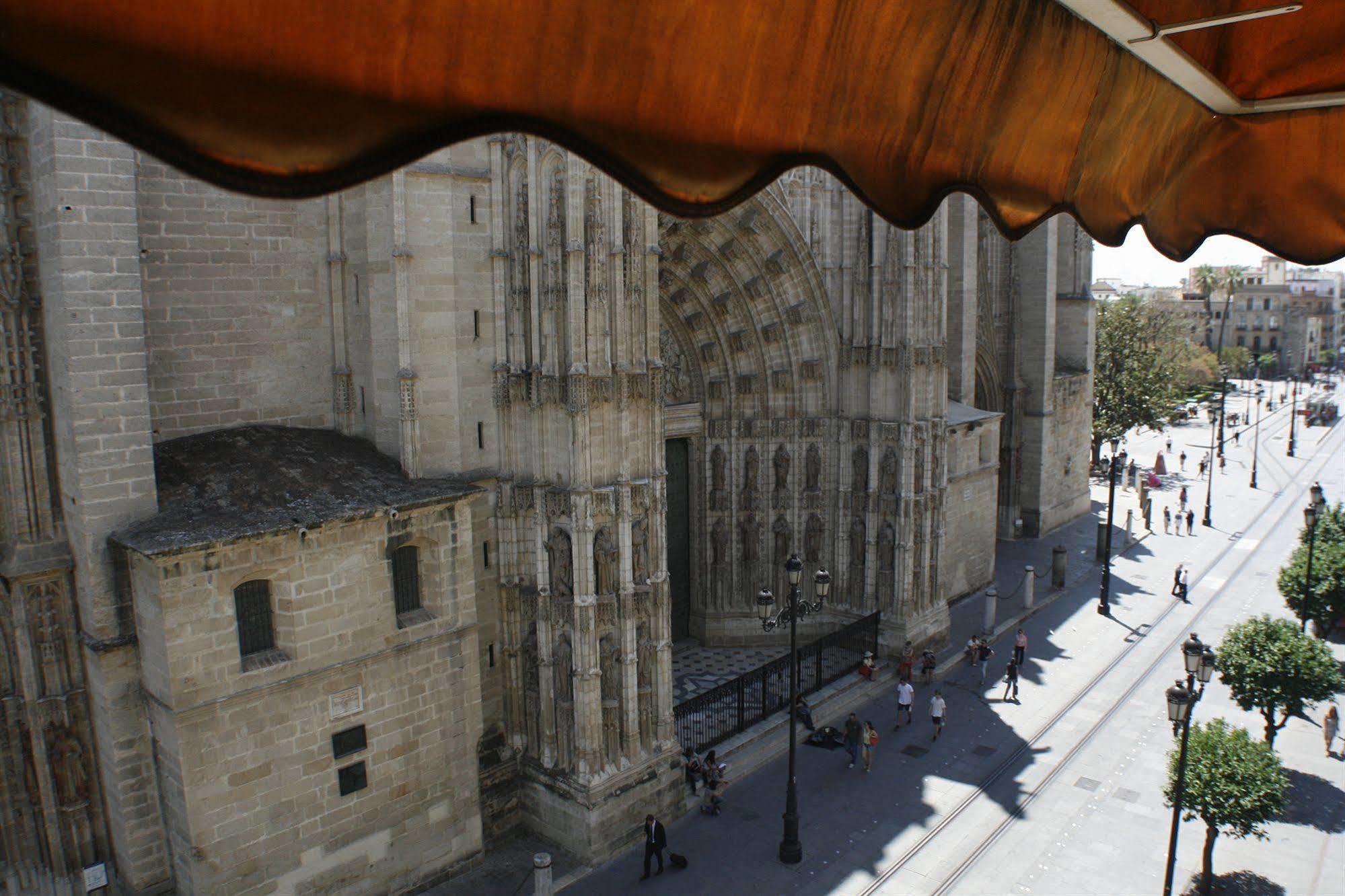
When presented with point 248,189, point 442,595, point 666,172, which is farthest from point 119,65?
point 442,595

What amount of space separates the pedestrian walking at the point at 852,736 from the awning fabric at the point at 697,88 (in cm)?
1662

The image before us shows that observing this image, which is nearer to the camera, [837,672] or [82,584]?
[82,584]

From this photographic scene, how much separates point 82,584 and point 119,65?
538 inches

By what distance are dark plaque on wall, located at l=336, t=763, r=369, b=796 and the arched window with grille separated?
2.13m

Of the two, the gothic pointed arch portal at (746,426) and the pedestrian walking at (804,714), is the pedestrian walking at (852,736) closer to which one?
the pedestrian walking at (804,714)

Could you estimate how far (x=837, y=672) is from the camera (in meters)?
22.0

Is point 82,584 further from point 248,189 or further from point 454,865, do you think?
point 248,189

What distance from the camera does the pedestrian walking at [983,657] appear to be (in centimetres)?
2247

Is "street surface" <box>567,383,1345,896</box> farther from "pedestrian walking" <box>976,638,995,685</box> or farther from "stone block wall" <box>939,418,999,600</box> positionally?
"stone block wall" <box>939,418,999,600</box>

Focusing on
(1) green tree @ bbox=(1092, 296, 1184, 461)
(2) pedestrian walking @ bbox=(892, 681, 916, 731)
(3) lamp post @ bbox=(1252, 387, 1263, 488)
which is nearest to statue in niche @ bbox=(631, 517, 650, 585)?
(2) pedestrian walking @ bbox=(892, 681, 916, 731)

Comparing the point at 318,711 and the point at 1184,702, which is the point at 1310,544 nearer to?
the point at 1184,702

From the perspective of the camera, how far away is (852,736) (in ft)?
60.6

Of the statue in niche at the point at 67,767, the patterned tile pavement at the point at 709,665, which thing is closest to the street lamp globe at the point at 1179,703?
the patterned tile pavement at the point at 709,665

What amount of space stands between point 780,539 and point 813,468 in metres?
1.82
